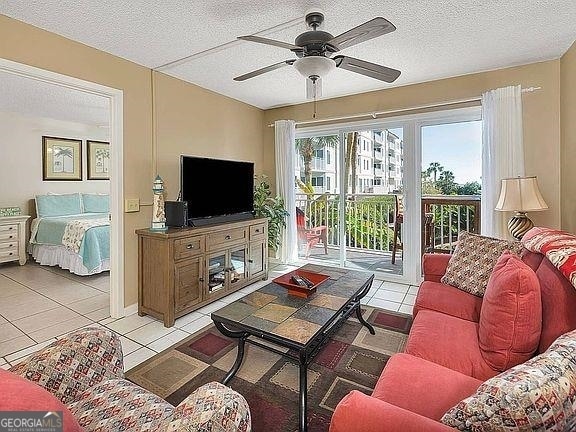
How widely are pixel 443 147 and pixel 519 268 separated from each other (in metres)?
2.71

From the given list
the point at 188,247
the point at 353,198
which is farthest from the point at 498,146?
the point at 188,247

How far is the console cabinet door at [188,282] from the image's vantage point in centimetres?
285

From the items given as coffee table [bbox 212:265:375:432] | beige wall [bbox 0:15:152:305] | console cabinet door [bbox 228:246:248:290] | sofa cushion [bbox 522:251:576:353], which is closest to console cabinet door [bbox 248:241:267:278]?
console cabinet door [bbox 228:246:248:290]

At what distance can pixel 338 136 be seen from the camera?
445 cm

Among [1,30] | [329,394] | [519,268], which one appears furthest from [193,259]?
[519,268]

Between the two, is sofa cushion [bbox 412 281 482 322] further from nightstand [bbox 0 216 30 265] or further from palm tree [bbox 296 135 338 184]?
nightstand [bbox 0 216 30 265]

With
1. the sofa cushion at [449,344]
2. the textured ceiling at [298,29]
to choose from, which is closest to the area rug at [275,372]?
the sofa cushion at [449,344]

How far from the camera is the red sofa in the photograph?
2.89ft

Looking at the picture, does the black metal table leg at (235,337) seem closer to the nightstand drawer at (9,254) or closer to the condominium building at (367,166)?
the condominium building at (367,166)

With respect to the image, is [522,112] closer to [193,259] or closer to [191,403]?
[193,259]

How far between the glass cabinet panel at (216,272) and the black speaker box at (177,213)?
0.47m

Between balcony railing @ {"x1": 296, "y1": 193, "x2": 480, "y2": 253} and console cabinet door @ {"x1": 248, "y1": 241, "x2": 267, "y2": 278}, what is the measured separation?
1.17 metres

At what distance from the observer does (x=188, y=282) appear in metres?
2.95

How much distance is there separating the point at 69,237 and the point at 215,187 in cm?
250
